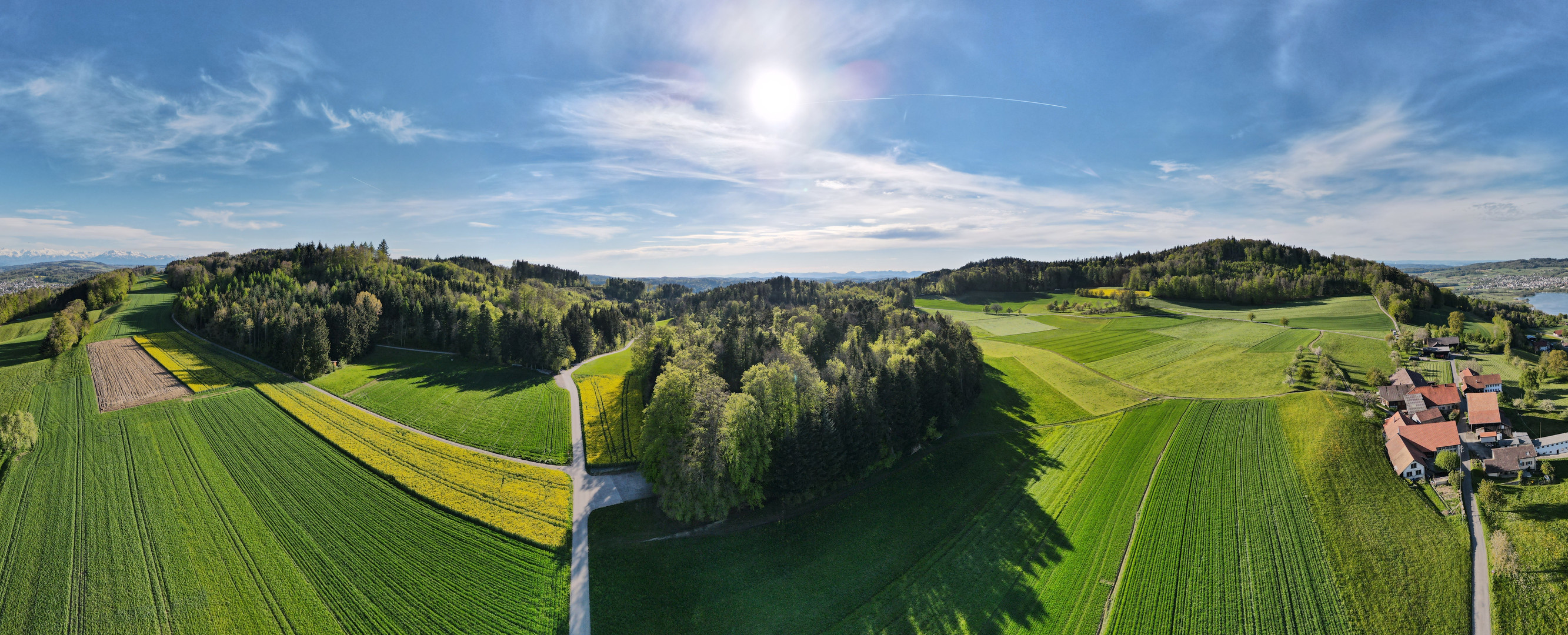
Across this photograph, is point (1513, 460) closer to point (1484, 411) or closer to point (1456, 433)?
point (1456, 433)

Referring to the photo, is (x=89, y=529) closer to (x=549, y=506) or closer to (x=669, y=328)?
(x=549, y=506)

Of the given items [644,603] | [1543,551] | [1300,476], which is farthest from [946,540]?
[1543,551]

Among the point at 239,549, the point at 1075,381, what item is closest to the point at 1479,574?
the point at 1075,381

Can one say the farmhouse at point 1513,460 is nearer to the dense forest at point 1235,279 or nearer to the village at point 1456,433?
the village at point 1456,433

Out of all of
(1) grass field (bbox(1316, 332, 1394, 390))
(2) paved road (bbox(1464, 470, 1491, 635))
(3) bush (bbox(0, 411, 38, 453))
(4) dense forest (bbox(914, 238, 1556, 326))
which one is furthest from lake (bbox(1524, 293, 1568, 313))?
(3) bush (bbox(0, 411, 38, 453))

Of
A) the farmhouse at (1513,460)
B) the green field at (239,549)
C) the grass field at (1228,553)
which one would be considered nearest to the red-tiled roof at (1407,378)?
the farmhouse at (1513,460)
